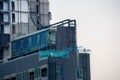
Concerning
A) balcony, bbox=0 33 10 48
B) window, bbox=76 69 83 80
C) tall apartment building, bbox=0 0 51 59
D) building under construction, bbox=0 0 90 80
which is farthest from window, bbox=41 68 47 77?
tall apartment building, bbox=0 0 51 59

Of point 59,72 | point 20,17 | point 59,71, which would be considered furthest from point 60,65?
point 20,17

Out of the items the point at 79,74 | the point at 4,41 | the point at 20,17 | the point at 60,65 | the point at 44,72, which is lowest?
the point at 79,74

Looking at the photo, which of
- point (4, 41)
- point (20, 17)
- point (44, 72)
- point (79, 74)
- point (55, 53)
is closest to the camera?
point (55, 53)

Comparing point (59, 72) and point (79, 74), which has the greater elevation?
point (59, 72)

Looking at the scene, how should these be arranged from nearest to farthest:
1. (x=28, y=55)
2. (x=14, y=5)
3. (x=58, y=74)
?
(x=58, y=74) → (x=28, y=55) → (x=14, y=5)

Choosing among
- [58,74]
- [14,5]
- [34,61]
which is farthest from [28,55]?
[14,5]

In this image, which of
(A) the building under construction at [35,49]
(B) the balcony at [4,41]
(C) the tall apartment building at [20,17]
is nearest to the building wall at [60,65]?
(A) the building under construction at [35,49]

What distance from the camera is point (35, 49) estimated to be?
137 metres

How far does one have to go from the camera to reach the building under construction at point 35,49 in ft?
413

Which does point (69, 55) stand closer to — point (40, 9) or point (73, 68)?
point (73, 68)

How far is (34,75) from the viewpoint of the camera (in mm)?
130375

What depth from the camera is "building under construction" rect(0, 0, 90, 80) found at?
4951 inches

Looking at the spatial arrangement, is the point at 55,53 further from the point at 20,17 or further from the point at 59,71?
the point at 20,17

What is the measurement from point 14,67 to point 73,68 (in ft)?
62.6
